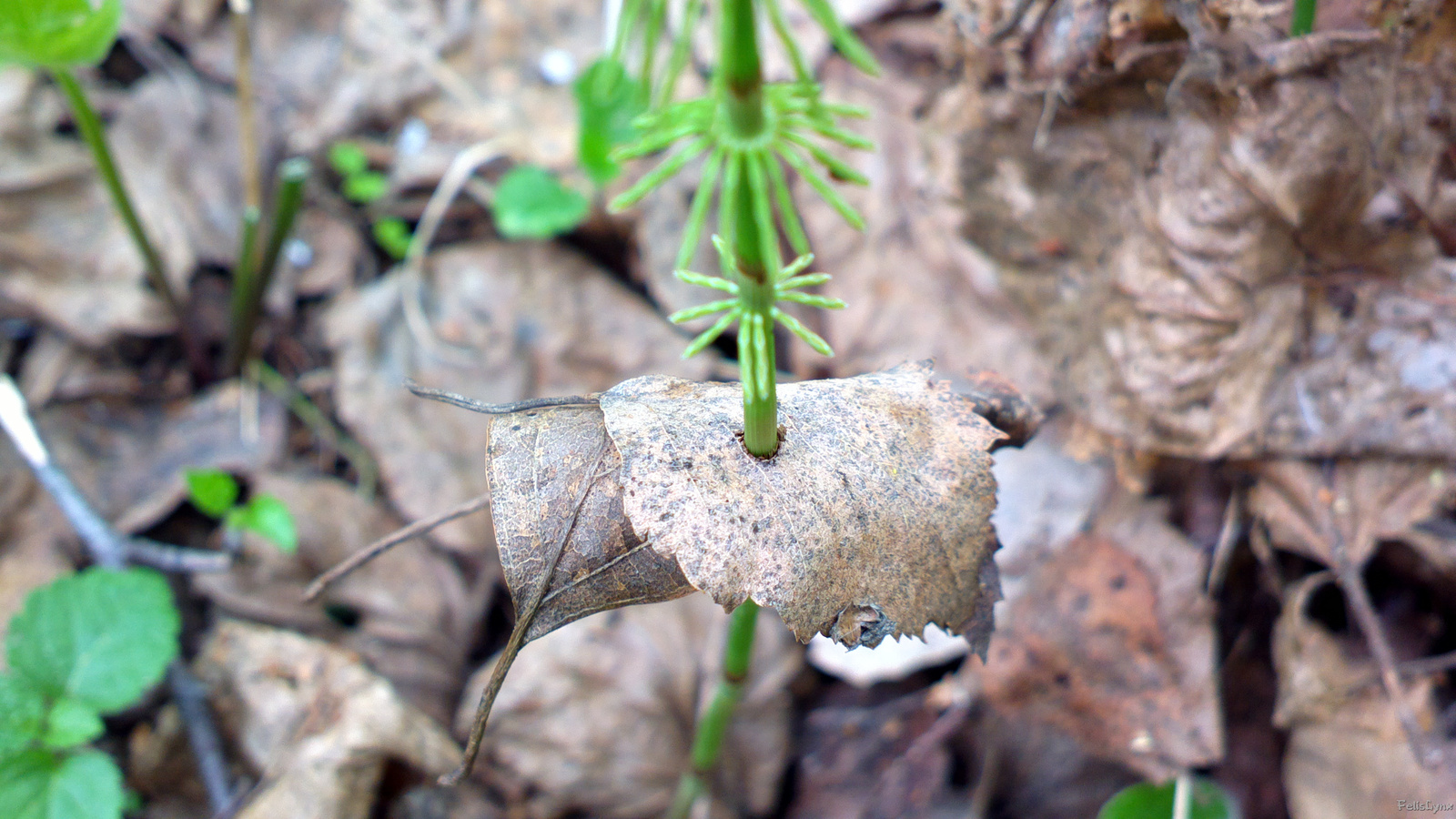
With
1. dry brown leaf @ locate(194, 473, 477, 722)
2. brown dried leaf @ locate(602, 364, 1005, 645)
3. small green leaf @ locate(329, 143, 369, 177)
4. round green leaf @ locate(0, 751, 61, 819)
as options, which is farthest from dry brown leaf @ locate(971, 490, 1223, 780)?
small green leaf @ locate(329, 143, 369, 177)

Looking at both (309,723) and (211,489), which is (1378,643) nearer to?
(309,723)

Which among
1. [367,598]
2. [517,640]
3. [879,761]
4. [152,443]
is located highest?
[517,640]

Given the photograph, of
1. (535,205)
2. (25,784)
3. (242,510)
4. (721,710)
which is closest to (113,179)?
(242,510)

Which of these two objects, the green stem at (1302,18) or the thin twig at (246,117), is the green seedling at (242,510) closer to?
the thin twig at (246,117)

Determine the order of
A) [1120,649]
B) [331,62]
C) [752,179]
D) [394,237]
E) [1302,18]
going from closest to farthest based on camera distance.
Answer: [752,179] → [1302,18] → [1120,649] → [394,237] → [331,62]

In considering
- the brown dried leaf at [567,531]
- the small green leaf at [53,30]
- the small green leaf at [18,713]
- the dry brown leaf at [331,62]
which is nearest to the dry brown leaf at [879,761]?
the brown dried leaf at [567,531]

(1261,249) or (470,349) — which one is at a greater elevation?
(1261,249)
